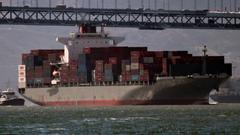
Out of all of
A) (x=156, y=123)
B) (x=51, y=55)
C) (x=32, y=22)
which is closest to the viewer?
(x=156, y=123)

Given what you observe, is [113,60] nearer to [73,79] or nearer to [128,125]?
[73,79]

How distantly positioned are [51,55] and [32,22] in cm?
1070

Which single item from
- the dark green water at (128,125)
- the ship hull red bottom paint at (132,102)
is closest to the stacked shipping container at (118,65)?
the ship hull red bottom paint at (132,102)

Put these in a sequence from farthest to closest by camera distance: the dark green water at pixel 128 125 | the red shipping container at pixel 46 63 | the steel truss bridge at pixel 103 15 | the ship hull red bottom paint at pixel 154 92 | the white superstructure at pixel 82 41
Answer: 1. the white superstructure at pixel 82 41
2. the red shipping container at pixel 46 63
3. the steel truss bridge at pixel 103 15
4. the ship hull red bottom paint at pixel 154 92
5. the dark green water at pixel 128 125

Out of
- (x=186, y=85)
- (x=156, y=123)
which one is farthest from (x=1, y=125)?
(x=186, y=85)

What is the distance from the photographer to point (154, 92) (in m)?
141

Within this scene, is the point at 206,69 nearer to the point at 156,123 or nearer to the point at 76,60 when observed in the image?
the point at 76,60

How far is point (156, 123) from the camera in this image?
286 feet

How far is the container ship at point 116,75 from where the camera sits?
13975 centimetres

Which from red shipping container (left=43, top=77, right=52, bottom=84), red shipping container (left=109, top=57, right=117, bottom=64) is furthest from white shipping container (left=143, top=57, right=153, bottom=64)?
red shipping container (left=43, top=77, right=52, bottom=84)

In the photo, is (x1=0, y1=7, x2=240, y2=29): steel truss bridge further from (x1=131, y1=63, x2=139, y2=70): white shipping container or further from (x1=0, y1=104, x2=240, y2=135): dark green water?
(x1=0, y1=104, x2=240, y2=135): dark green water

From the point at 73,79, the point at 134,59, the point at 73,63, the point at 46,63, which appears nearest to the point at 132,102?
the point at 134,59

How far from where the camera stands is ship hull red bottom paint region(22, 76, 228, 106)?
140 metres

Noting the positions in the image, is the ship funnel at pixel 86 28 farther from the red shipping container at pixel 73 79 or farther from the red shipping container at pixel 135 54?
the red shipping container at pixel 135 54
